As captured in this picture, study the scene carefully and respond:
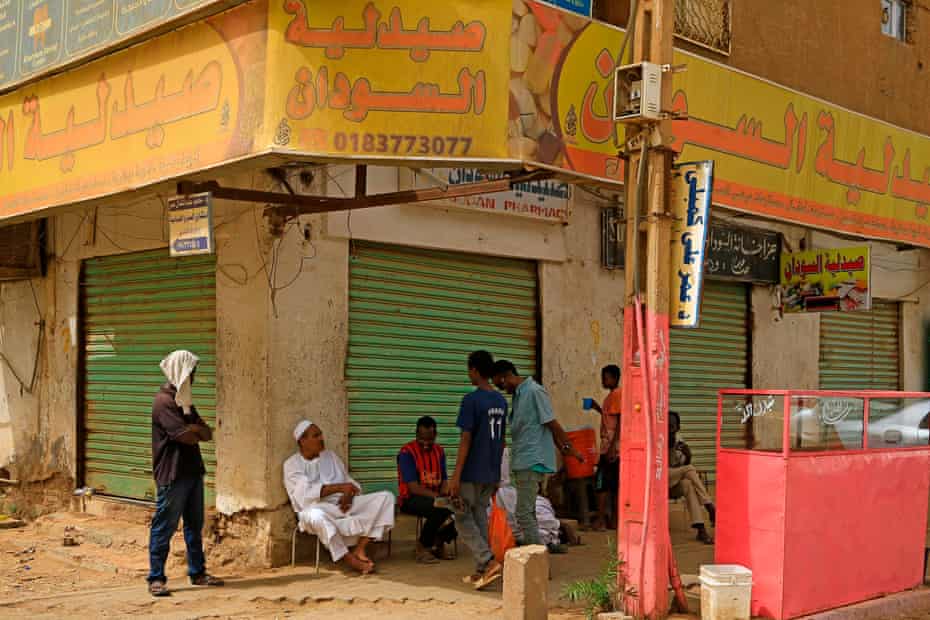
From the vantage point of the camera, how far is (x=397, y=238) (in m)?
9.23

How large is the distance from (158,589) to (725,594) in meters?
3.88

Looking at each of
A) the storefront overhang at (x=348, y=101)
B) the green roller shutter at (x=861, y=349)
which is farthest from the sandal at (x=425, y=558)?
the green roller shutter at (x=861, y=349)

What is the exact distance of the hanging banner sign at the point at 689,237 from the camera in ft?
21.0

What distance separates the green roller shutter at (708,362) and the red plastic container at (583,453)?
7.30 feet

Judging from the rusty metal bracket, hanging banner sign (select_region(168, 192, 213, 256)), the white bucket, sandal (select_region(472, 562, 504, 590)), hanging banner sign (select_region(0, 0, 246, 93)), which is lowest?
sandal (select_region(472, 562, 504, 590))

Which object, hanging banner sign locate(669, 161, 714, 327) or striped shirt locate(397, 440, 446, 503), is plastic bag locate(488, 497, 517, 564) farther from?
hanging banner sign locate(669, 161, 714, 327)

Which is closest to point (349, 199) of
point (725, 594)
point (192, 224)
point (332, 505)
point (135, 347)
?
point (192, 224)

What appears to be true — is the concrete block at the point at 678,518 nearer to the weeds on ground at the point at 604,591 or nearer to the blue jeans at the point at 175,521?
the weeds on ground at the point at 604,591

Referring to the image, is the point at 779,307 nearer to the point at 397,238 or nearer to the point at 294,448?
the point at 397,238

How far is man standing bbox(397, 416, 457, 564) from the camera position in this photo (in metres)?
8.43

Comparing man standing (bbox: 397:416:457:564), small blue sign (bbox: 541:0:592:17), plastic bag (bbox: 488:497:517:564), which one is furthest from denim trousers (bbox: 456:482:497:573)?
small blue sign (bbox: 541:0:592:17)

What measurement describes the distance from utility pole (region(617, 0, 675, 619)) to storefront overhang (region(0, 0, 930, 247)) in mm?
680

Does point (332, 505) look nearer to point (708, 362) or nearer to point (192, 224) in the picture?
point (192, 224)

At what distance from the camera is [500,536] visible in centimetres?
789
